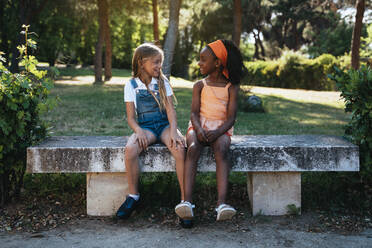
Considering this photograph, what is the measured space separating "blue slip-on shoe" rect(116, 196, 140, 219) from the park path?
10 cm

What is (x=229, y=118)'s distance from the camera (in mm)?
3654

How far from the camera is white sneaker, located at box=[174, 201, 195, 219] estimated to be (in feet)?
10.6

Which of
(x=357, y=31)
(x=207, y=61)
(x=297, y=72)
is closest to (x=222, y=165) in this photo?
(x=207, y=61)

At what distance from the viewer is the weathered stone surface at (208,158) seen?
352 cm

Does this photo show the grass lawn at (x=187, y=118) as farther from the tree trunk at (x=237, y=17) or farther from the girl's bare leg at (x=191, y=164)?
the girl's bare leg at (x=191, y=164)

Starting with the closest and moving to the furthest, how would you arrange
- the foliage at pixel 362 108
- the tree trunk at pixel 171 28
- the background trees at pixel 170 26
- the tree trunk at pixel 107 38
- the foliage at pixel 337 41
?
the foliage at pixel 362 108, the tree trunk at pixel 171 28, the background trees at pixel 170 26, the tree trunk at pixel 107 38, the foliage at pixel 337 41

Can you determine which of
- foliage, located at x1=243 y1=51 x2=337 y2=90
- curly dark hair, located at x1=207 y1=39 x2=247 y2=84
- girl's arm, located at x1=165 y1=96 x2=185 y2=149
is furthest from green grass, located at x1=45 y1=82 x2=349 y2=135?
foliage, located at x1=243 y1=51 x2=337 y2=90

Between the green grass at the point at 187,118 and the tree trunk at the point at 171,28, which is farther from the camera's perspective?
the tree trunk at the point at 171,28

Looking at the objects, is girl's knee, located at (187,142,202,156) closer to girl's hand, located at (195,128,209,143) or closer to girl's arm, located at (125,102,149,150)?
girl's hand, located at (195,128,209,143)

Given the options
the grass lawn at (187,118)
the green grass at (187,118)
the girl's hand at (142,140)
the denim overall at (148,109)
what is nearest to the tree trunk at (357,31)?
the green grass at (187,118)

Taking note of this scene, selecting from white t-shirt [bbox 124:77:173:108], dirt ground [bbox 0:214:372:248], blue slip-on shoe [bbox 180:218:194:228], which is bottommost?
dirt ground [bbox 0:214:372:248]

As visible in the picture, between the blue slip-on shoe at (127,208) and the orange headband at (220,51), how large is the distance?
57.7 inches

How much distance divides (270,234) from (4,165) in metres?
2.44

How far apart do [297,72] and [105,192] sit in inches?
738
